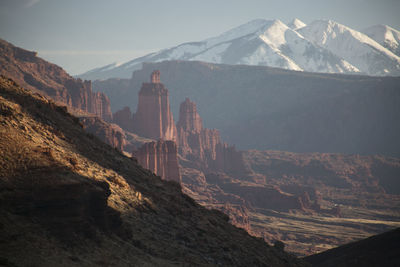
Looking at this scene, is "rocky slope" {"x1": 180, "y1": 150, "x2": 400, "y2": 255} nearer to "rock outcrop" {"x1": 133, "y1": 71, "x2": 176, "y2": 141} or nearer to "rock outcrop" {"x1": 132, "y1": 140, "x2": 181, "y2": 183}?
"rock outcrop" {"x1": 132, "y1": 140, "x2": 181, "y2": 183}

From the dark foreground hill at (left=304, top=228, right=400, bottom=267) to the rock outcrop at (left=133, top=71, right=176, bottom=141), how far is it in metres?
128

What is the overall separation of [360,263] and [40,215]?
3256cm

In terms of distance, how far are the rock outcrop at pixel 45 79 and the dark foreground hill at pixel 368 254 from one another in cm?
10072

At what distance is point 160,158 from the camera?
117 m

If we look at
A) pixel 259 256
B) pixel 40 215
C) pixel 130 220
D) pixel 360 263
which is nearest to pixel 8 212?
pixel 40 215

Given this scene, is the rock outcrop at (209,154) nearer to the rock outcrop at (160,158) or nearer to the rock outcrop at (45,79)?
the rock outcrop at (45,79)

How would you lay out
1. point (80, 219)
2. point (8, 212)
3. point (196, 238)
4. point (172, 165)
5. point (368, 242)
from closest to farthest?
point (8, 212) < point (80, 219) < point (196, 238) < point (368, 242) < point (172, 165)

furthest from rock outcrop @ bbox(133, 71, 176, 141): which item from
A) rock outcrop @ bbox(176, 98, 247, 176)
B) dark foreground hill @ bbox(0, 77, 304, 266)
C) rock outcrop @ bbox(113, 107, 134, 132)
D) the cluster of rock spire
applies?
dark foreground hill @ bbox(0, 77, 304, 266)

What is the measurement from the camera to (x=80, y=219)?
919 inches

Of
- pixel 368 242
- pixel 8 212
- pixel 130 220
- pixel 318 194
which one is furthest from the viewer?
pixel 318 194

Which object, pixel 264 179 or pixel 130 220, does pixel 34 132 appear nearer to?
pixel 130 220

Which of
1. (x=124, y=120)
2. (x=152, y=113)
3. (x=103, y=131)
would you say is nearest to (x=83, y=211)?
(x=103, y=131)

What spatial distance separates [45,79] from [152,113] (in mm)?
42002

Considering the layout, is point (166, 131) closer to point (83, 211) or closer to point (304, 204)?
point (304, 204)
